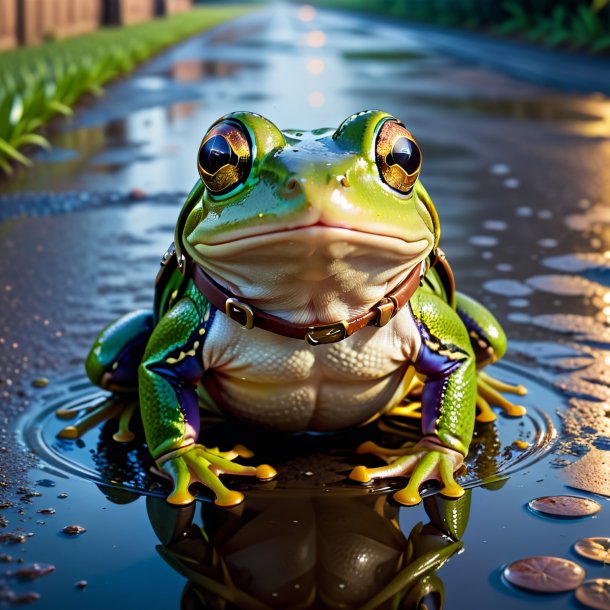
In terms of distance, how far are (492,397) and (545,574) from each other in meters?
1.08

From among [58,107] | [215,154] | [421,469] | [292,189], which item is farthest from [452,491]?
[58,107]

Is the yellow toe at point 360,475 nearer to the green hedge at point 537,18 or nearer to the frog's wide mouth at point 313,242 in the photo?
the frog's wide mouth at point 313,242

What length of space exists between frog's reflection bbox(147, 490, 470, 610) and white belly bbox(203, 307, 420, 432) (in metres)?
0.23

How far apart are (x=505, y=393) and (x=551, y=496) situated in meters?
0.80

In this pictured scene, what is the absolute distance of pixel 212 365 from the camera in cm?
273

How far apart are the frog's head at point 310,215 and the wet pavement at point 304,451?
0.60 metres

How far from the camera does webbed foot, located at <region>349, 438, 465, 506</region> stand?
2.71 meters

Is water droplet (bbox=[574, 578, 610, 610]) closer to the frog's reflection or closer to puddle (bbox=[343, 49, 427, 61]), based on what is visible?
the frog's reflection

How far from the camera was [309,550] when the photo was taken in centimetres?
246

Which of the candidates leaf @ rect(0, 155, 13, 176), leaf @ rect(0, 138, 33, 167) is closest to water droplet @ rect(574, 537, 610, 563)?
leaf @ rect(0, 138, 33, 167)

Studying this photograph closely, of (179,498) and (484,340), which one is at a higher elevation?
(484,340)

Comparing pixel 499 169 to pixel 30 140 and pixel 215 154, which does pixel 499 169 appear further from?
pixel 215 154

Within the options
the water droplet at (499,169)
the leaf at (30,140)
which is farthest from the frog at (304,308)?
the leaf at (30,140)

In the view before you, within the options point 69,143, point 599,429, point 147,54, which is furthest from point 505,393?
point 147,54
